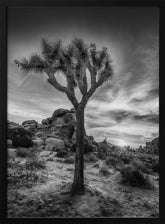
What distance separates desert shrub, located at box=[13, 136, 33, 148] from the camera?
336 centimetres

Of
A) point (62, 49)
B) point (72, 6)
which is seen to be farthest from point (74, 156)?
point (72, 6)

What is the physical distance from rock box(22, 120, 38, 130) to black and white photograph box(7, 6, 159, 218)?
0.05ft

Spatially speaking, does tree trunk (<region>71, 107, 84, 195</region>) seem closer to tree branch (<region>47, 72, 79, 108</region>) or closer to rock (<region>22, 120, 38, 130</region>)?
tree branch (<region>47, 72, 79, 108</region>)

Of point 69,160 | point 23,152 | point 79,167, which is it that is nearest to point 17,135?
point 23,152

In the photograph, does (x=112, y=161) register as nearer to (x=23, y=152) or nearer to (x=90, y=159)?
(x=90, y=159)

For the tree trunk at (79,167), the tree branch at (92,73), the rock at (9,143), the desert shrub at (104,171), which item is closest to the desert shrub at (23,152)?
the rock at (9,143)

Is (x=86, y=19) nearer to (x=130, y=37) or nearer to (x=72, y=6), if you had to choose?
(x=72, y=6)

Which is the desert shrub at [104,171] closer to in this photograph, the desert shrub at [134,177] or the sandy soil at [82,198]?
the sandy soil at [82,198]

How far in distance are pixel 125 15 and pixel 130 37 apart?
12.0 inches

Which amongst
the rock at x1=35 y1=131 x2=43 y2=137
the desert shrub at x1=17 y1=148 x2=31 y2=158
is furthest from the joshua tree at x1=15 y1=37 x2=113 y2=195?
the desert shrub at x1=17 y1=148 x2=31 y2=158

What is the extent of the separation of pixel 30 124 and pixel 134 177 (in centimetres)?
165

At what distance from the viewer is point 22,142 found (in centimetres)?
341

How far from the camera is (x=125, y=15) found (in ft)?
11.0

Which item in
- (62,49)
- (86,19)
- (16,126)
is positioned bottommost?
(16,126)
